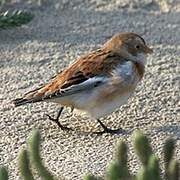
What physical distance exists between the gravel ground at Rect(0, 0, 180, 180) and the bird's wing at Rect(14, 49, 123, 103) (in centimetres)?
32

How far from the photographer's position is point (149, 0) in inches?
318

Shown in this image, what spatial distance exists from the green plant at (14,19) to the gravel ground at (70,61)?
220 millimetres

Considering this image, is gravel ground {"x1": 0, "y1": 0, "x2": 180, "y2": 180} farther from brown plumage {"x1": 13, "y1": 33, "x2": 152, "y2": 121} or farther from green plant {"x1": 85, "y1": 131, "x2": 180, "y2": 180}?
Result: green plant {"x1": 85, "y1": 131, "x2": 180, "y2": 180}

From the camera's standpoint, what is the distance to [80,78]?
5.73 meters

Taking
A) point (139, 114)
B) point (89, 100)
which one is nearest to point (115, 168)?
point (89, 100)

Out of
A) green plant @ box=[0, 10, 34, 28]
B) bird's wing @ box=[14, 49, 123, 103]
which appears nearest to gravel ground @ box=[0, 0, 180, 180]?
green plant @ box=[0, 10, 34, 28]

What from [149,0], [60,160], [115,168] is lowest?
[149,0]

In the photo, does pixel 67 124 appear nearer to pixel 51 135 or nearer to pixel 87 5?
pixel 51 135

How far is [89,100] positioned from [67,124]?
0.44 metres

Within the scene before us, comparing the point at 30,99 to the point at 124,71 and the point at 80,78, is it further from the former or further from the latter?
the point at 124,71

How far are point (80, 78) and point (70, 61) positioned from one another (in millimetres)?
1295

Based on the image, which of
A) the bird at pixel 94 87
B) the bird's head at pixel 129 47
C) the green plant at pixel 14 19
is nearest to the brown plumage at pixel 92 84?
the bird at pixel 94 87

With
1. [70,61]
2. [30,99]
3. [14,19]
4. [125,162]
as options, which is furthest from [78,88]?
[125,162]

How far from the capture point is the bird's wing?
5695 mm
